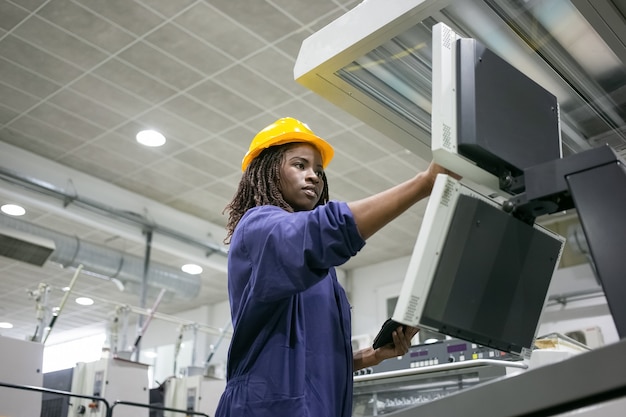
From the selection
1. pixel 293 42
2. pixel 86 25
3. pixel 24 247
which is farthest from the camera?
pixel 24 247

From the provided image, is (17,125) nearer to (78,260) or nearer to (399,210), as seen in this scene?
(78,260)

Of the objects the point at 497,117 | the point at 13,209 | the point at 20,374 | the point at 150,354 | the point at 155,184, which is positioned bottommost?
the point at 20,374

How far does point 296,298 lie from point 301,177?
15.0 inches

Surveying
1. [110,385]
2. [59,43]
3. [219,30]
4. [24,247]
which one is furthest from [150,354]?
[219,30]

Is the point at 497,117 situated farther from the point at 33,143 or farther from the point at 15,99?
the point at 33,143

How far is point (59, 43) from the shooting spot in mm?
4816

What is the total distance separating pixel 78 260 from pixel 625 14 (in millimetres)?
5852

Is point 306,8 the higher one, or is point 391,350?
point 306,8

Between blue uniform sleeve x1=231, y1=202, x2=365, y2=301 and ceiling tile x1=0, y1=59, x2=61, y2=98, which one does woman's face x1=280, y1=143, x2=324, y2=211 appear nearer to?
blue uniform sleeve x1=231, y1=202, x2=365, y2=301

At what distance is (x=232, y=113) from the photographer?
557 centimetres

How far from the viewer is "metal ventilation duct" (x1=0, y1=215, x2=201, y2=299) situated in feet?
21.8

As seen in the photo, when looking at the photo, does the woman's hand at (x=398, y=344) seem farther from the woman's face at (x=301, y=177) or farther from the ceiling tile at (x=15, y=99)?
the ceiling tile at (x=15, y=99)

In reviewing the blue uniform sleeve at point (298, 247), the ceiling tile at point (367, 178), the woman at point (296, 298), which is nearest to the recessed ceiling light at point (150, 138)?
the ceiling tile at point (367, 178)

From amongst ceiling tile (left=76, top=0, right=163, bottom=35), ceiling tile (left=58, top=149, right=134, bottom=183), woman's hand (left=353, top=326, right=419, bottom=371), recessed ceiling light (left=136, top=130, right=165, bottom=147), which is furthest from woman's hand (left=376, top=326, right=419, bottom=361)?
ceiling tile (left=58, top=149, right=134, bottom=183)
